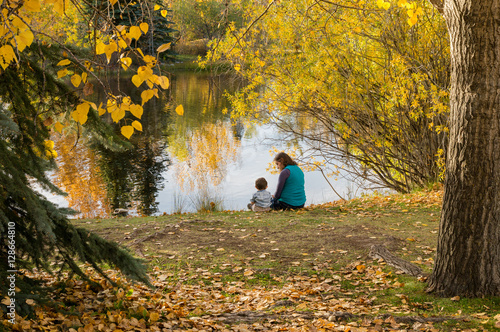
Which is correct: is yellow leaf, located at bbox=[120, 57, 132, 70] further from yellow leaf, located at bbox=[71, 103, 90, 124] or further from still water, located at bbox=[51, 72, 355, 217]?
still water, located at bbox=[51, 72, 355, 217]

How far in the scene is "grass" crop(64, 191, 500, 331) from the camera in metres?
4.11

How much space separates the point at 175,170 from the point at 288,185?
722 cm

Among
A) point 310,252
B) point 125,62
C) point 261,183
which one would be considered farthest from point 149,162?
point 125,62

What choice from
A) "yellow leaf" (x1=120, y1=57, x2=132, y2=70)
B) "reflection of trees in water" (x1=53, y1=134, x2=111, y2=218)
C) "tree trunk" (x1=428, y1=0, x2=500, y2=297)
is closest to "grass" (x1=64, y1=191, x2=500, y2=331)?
"tree trunk" (x1=428, y1=0, x2=500, y2=297)

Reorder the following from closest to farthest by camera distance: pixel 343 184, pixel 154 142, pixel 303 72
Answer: pixel 303 72
pixel 343 184
pixel 154 142

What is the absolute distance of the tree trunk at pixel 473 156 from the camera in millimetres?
3752

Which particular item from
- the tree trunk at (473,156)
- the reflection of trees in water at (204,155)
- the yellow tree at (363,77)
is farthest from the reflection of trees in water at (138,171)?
the tree trunk at (473,156)

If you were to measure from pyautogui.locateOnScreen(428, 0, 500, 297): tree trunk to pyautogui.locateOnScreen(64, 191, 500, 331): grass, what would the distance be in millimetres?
292

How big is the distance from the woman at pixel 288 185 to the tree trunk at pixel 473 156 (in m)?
4.27

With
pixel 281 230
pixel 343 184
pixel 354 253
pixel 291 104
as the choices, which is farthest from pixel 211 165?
pixel 354 253

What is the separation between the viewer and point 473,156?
12.5ft

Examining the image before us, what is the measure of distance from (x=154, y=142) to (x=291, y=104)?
8327mm

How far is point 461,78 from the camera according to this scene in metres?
3.90

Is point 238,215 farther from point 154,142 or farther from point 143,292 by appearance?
point 154,142
